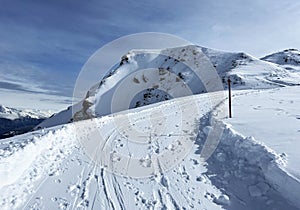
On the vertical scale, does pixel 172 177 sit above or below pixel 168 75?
below

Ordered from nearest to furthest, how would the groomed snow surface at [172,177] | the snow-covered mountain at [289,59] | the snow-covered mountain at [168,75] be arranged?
the groomed snow surface at [172,177]
the snow-covered mountain at [168,75]
the snow-covered mountain at [289,59]

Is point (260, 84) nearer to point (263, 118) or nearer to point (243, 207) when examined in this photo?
point (263, 118)

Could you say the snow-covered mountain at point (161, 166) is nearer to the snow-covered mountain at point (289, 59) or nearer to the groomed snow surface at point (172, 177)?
the groomed snow surface at point (172, 177)

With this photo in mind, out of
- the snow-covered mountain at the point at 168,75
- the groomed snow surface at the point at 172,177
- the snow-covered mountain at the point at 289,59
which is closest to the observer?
the groomed snow surface at the point at 172,177

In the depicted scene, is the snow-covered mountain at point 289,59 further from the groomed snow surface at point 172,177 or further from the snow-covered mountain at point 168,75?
the groomed snow surface at point 172,177

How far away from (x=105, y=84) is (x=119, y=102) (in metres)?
13.7

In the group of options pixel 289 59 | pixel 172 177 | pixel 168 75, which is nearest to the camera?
pixel 172 177

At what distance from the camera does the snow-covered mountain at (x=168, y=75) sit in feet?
201

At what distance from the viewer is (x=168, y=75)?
10294 centimetres

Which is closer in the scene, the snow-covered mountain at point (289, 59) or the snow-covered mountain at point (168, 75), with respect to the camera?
the snow-covered mountain at point (168, 75)

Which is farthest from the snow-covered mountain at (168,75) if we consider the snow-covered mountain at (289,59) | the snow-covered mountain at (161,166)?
the snow-covered mountain at (161,166)

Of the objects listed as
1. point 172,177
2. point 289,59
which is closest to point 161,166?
point 172,177

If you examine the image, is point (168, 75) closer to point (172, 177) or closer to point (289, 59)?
point (289, 59)

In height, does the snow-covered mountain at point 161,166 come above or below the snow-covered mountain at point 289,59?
below
